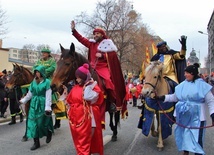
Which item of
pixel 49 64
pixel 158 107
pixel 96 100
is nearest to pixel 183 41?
pixel 158 107

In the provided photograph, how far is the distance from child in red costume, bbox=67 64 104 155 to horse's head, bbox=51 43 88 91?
0.40 meters

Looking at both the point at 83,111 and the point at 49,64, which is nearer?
the point at 83,111

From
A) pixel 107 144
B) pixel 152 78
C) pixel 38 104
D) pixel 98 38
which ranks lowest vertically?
pixel 107 144

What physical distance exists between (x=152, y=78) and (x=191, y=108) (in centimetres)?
130

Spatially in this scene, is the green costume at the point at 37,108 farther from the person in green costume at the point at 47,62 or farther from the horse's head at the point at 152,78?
the horse's head at the point at 152,78

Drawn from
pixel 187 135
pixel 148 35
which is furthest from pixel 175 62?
pixel 148 35

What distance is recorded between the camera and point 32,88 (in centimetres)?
686

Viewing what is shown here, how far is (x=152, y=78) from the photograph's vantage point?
6.28m

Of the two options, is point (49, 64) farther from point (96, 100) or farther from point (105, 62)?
point (96, 100)

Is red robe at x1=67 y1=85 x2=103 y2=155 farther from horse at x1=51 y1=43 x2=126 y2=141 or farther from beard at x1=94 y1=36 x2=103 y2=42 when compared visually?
beard at x1=94 y1=36 x2=103 y2=42

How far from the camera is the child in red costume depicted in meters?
5.01

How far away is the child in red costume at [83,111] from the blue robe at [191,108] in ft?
5.09

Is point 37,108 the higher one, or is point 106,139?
point 37,108

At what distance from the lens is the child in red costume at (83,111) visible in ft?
16.4
